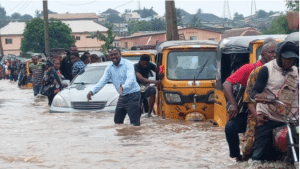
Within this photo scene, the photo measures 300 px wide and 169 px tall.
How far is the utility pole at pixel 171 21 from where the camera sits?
1905cm

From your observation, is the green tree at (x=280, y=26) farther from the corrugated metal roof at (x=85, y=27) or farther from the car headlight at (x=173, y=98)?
the corrugated metal roof at (x=85, y=27)

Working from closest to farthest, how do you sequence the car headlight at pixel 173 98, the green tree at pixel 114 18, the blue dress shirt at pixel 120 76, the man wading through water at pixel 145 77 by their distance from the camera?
1. the blue dress shirt at pixel 120 76
2. the car headlight at pixel 173 98
3. the man wading through water at pixel 145 77
4. the green tree at pixel 114 18

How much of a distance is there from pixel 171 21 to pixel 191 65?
7005 mm

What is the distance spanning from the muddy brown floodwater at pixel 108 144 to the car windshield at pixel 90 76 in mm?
1278

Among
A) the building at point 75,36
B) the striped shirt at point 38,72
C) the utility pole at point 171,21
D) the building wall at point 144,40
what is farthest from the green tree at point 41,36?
the utility pole at point 171,21

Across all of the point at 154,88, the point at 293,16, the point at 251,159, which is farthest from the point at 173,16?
the point at 251,159

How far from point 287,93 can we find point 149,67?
265 inches

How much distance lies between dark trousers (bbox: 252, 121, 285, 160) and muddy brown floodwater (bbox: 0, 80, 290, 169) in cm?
89

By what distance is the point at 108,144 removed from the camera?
9383 mm

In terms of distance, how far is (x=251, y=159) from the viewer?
621 centimetres

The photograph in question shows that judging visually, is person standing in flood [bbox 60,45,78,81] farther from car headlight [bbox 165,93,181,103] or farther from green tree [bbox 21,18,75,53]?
green tree [bbox 21,18,75,53]

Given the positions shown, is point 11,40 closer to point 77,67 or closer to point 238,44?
point 77,67

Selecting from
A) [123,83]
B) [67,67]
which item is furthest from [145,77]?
[67,67]

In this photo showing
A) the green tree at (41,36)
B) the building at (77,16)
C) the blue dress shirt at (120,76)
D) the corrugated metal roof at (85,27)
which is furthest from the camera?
the building at (77,16)
